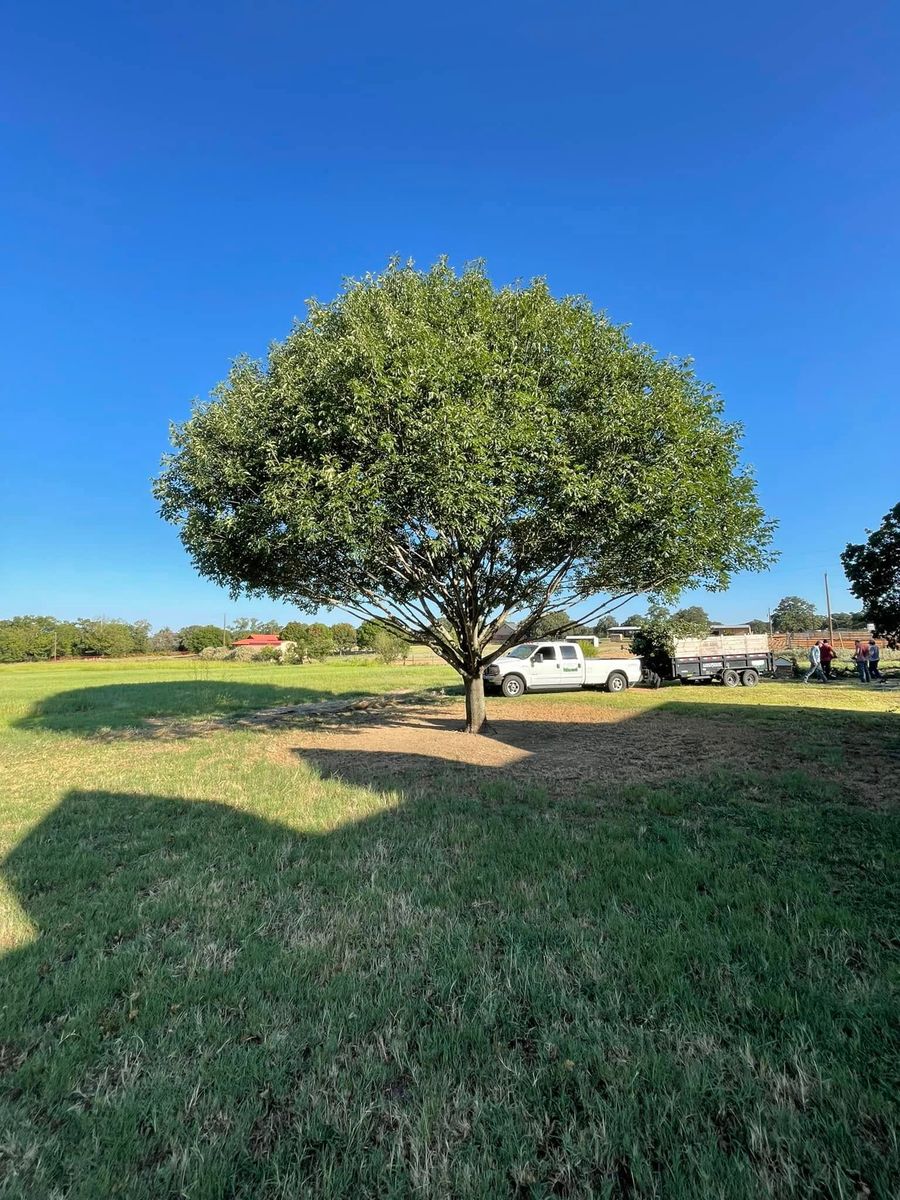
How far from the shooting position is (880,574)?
851 centimetres

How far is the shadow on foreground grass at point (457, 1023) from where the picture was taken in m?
1.96

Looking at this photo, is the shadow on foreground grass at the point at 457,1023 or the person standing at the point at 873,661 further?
the person standing at the point at 873,661

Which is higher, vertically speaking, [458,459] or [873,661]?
[458,459]

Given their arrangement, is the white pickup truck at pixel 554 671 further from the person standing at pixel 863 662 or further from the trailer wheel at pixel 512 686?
the person standing at pixel 863 662

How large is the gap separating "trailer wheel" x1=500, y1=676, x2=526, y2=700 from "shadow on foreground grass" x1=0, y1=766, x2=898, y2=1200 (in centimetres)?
1731

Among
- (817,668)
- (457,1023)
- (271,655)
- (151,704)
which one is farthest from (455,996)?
(271,655)

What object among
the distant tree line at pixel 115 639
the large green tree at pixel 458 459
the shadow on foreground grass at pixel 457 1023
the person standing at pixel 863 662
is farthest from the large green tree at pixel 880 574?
the distant tree line at pixel 115 639

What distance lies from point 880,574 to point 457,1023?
899cm

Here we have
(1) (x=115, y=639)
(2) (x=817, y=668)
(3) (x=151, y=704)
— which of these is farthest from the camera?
(1) (x=115, y=639)

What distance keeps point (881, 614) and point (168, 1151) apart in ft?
33.5

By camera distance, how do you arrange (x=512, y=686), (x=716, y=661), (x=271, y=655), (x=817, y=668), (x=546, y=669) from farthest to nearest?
(x=271, y=655), (x=716, y=661), (x=817, y=668), (x=546, y=669), (x=512, y=686)

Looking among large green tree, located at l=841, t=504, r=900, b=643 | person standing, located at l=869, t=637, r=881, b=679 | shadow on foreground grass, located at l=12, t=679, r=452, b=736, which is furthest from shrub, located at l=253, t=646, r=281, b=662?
large green tree, located at l=841, t=504, r=900, b=643

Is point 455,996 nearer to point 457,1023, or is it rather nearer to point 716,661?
point 457,1023

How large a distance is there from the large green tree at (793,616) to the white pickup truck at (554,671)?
56282 mm
